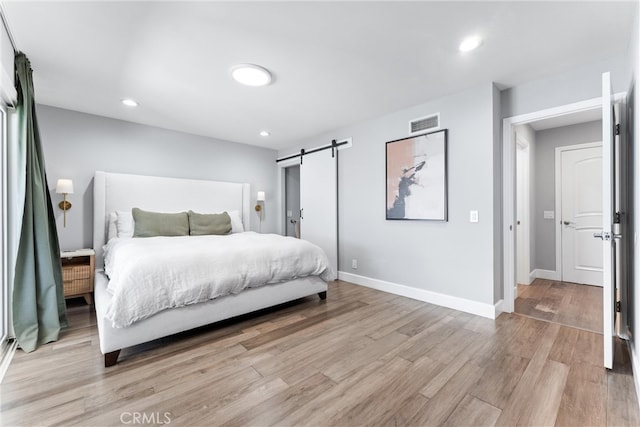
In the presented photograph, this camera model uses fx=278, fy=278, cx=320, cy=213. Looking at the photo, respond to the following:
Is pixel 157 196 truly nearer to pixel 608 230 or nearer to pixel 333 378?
pixel 333 378

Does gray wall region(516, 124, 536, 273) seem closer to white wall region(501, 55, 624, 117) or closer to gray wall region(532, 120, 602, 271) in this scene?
gray wall region(532, 120, 602, 271)

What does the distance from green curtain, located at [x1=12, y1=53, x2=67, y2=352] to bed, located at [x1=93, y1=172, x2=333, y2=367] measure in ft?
1.19

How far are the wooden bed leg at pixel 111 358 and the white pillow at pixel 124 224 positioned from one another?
6.78ft

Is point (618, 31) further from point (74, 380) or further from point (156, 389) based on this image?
point (74, 380)

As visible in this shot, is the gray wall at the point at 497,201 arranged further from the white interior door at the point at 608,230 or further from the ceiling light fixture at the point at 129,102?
the ceiling light fixture at the point at 129,102

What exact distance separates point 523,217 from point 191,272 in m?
4.50

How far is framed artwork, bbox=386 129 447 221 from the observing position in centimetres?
318

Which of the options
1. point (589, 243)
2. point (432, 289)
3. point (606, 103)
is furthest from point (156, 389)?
point (589, 243)

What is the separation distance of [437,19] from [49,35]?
9.14 feet

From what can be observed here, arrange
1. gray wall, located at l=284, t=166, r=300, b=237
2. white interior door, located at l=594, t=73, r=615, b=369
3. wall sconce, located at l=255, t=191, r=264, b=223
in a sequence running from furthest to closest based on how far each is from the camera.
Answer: gray wall, located at l=284, t=166, r=300, b=237 → wall sconce, located at l=255, t=191, r=264, b=223 → white interior door, located at l=594, t=73, r=615, b=369

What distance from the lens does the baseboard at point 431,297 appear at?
112 inches

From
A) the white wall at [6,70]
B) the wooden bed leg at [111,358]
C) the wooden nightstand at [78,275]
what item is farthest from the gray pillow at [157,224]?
the wooden bed leg at [111,358]

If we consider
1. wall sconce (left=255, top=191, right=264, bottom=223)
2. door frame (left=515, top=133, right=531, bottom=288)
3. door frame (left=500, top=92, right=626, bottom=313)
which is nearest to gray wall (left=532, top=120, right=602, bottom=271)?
door frame (left=515, top=133, right=531, bottom=288)

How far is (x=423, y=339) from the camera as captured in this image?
2342 mm
